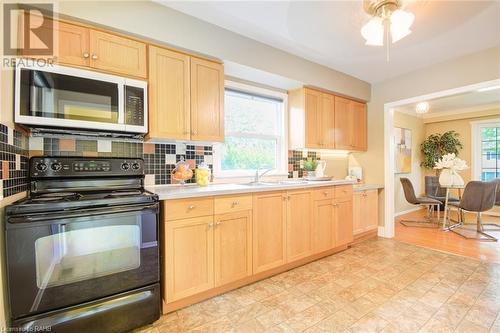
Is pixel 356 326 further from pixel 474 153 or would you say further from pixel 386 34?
pixel 474 153

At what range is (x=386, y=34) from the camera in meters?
2.34

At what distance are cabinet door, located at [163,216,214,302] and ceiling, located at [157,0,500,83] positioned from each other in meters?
1.81

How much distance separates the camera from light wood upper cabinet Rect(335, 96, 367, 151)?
3.43 meters

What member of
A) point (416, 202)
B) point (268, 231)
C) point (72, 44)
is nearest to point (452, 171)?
point (416, 202)

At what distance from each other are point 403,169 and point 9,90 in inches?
249

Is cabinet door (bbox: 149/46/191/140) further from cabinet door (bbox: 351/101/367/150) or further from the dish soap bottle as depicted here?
cabinet door (bbox: 351/101/367/150)

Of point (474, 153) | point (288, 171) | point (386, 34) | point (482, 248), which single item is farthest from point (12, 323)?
point (474, 153)

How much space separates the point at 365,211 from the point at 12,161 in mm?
3849

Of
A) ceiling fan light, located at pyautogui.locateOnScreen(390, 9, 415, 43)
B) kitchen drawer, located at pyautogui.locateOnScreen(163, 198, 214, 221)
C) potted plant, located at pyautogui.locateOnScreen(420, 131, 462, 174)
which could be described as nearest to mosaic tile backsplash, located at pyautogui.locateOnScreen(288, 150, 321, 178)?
kitchen drawer, located at pyautogui.locateOnScreen(163, 198, 214, 221)

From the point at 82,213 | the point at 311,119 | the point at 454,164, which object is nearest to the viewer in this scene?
the point at 82,213

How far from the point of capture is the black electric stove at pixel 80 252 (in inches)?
49.3

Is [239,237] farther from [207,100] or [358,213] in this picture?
[358,213]

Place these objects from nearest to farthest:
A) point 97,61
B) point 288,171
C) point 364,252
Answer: point 97,61, point 364,252, point 288,171

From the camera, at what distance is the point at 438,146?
18.3ft
